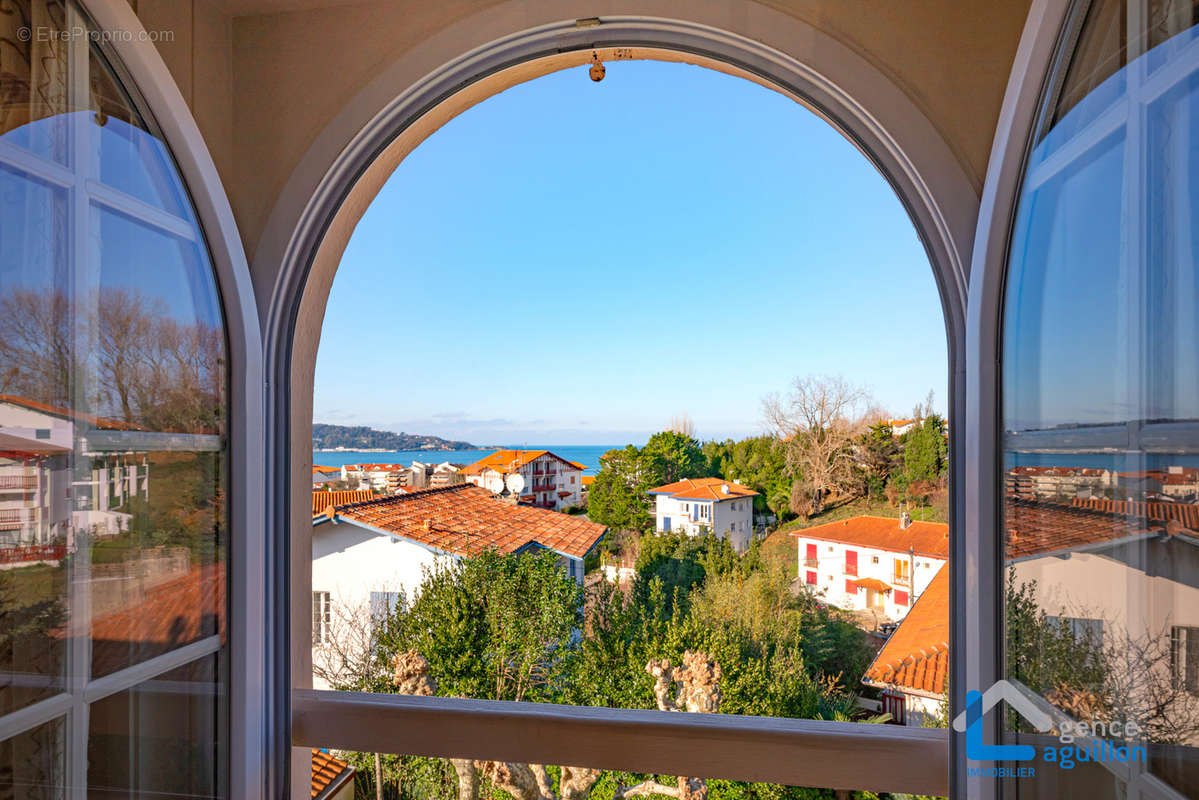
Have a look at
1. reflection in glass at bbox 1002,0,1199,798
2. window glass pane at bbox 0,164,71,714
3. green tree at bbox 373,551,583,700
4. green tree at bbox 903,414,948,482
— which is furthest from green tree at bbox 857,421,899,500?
window glass pane at bbox 0,164,71,714

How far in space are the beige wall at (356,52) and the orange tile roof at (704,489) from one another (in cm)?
78

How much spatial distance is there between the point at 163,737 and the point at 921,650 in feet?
4.94

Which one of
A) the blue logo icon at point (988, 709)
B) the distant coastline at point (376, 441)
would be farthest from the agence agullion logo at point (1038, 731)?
the distant coastline at point (376, 441)

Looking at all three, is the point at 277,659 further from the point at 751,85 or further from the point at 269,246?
the point at 751,85

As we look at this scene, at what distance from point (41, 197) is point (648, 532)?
129 cm

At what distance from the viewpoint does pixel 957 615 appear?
115 cm

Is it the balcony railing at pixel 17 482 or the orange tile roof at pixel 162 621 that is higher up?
the balcony railing at pixel 17 482

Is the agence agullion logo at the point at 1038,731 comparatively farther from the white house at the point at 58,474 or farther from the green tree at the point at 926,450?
the white house at the point at 58,474

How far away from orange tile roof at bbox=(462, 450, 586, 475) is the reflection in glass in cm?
95

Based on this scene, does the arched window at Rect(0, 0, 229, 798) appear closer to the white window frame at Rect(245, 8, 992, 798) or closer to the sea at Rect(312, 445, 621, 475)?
the white window frame at Rect(245, 8, 992, 798)

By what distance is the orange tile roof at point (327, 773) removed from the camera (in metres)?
1.50

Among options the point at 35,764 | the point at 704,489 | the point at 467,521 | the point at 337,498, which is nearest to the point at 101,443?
the point at 35,764

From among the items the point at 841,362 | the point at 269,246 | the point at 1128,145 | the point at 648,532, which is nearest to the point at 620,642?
the point at 648,532

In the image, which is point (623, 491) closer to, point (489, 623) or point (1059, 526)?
point (489, 623)
